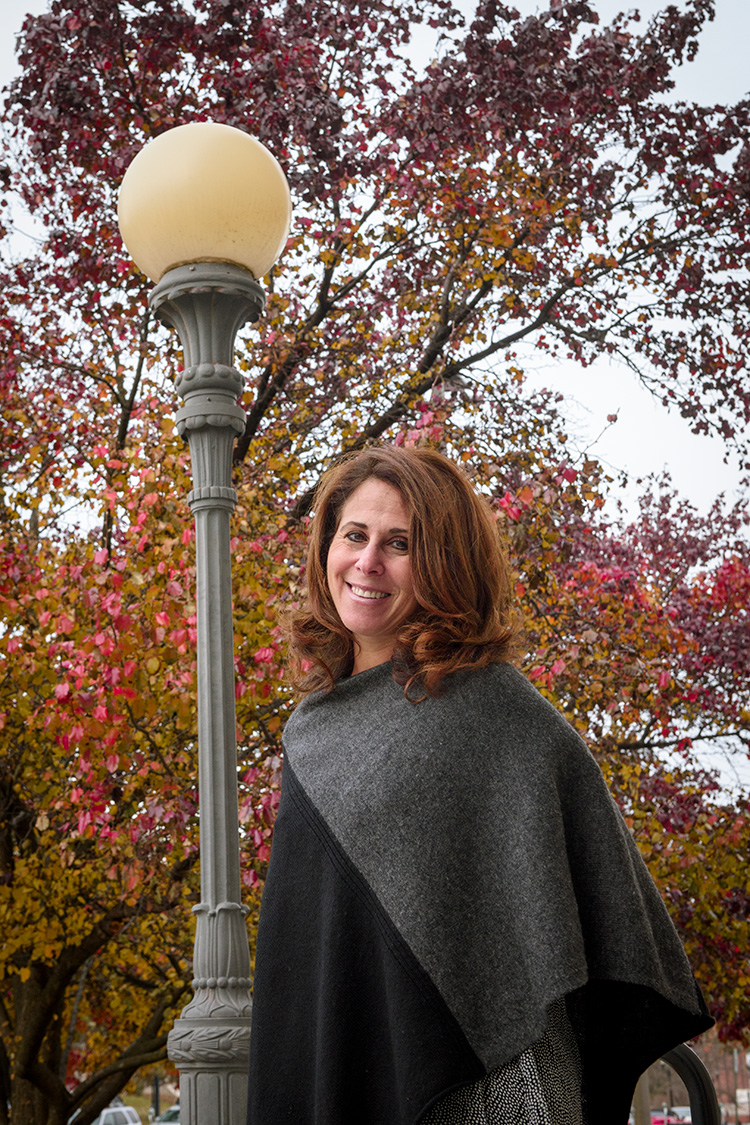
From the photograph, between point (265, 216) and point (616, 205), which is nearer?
point (265, 216)

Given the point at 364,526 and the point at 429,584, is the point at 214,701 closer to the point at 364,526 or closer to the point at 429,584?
the point at 364,526

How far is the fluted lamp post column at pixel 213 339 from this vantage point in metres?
3.15

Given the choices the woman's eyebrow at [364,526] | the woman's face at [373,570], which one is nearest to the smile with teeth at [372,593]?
the woman's face at [373,570]

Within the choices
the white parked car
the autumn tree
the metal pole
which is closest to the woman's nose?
the metal pole

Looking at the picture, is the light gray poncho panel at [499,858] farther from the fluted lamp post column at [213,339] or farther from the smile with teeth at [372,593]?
the fluted lamp post column at [213,339]

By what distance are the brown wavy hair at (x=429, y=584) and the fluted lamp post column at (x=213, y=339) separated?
0.67m

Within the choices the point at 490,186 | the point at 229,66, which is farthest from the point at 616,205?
the point at 229,66

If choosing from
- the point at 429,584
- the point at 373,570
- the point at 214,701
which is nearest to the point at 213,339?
the point at 214,701

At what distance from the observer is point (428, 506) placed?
2420 millimetres

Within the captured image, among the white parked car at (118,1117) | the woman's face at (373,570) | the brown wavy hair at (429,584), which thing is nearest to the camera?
the brown wavy hair at (429,584)

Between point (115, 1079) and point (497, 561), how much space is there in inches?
337

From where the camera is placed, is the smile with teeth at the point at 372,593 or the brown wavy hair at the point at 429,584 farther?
the smile with teeth at the point at 372,593

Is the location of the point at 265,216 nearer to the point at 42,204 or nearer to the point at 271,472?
the point at 271,472

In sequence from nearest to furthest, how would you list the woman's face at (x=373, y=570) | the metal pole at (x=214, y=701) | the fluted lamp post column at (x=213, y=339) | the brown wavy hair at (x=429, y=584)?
the brown wavy hair at (x=429, y=584), the woman's face at (x=373, y=570), the metal pole at (x=214, y=701), the fluted lamp post column at (x=213, y=339)
